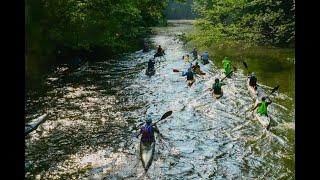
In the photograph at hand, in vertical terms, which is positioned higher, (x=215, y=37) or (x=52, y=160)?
(x=215, y=37)

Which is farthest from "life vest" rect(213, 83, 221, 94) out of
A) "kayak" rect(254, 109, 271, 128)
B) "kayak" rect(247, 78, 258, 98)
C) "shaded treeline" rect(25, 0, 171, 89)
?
"shaded treeline" rect(25, 0, 171, 89)

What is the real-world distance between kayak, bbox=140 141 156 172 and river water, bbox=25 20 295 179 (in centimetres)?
26

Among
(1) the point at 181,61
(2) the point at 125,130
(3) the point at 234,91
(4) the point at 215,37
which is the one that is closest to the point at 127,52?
(1) the point at 181,61

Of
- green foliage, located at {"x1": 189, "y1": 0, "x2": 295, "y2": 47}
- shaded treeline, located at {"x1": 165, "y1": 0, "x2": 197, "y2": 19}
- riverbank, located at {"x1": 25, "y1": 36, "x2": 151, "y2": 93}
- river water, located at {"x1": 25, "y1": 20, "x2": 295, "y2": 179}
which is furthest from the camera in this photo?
shaded treeline, located at {"x1": 165, "y1": 0, "x2": 197, "y2": 19}

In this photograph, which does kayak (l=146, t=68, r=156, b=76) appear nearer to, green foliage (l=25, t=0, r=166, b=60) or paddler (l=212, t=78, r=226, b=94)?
green foliage (l=25, t=0, r=166, b=60)

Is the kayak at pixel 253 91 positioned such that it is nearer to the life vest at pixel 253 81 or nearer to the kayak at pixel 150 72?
the life vest at pixel 253 81

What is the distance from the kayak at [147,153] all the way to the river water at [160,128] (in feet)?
0.85

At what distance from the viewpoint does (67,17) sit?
28734 millimetres

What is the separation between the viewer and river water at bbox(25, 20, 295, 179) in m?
15.2

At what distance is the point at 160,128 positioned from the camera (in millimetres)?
20484

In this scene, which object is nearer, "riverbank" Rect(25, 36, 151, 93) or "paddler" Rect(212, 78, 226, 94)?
"paddler" Rect(212, 78, 226, 94)

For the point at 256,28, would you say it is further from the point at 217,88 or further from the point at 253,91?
the point at 217,88
